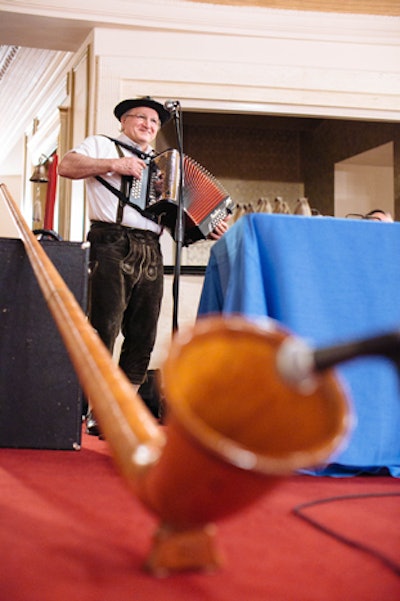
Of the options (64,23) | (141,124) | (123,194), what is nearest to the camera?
(123,194)

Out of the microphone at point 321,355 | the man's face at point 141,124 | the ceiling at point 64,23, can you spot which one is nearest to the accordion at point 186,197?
the man's face at point 141,124

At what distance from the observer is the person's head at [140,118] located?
308cm

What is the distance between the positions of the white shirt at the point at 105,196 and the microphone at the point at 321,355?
2.21 meters

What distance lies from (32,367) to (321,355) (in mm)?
1832

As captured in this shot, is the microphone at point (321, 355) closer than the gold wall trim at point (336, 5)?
Yes

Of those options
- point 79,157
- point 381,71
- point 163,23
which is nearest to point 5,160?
point 163,23

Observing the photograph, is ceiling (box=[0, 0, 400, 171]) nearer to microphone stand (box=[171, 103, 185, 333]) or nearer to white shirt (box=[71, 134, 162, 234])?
white shirt (box=[71, 134, 162, 234])

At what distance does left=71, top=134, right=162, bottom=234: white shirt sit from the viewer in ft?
9.61

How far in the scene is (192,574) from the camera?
1029 mm

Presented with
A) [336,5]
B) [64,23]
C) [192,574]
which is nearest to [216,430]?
[192,574]

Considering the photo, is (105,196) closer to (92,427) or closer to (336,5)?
(92,427)

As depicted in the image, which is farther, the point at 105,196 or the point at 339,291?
the point at 105,196

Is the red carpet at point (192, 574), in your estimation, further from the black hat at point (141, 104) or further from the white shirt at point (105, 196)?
the black hat at point (141, 104)

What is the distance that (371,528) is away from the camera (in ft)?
4.51
